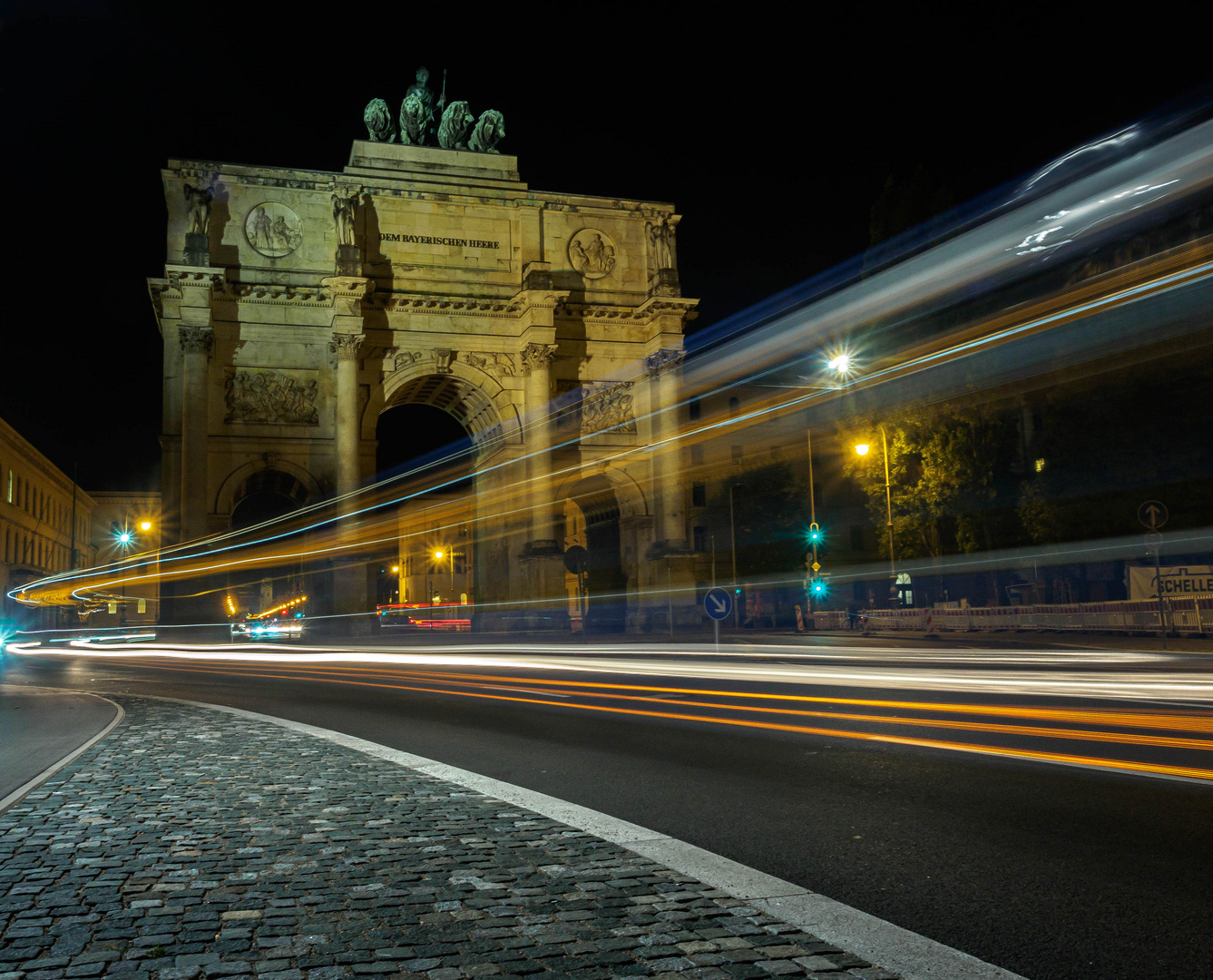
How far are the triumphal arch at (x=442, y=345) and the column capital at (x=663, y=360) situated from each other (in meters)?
0.09

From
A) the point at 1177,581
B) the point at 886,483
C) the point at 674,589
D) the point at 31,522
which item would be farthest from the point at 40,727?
the point at 31,522

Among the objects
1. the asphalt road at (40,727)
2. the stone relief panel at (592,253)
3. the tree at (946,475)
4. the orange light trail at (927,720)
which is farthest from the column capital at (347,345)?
the asphalt road at (40,727)

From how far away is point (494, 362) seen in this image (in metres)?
41.3

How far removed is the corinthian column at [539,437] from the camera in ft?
132

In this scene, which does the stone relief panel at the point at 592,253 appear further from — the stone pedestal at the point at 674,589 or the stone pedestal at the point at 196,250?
the stone pedestal at the point at 196,250

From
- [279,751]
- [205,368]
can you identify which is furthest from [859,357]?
[279,751]

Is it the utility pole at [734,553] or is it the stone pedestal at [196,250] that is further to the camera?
the utility pole at [734,553]

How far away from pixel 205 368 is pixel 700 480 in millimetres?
29899

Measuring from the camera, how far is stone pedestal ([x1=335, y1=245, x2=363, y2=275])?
3672 cm

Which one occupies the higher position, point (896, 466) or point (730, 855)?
point (896, 466)

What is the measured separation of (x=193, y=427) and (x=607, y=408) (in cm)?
1652

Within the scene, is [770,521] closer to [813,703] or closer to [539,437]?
[539,437]

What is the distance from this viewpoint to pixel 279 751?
27.9ft

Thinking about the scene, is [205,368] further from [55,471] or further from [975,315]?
[55,471]
